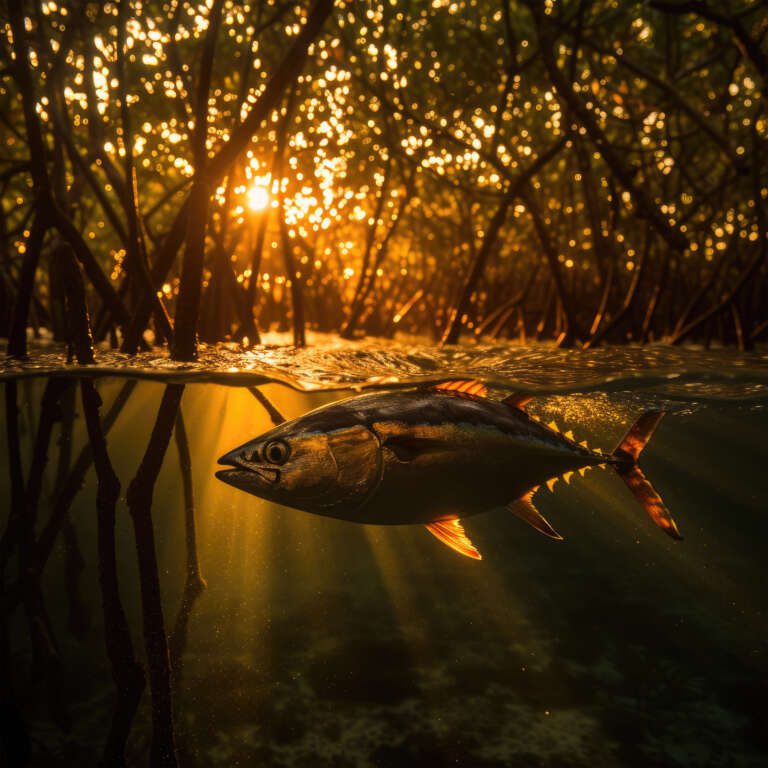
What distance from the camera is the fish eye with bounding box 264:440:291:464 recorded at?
1.64 m

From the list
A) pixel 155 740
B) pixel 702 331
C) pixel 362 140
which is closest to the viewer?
pixel 155 740

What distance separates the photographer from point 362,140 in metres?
10.1

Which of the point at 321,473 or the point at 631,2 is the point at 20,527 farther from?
the point at 631,2

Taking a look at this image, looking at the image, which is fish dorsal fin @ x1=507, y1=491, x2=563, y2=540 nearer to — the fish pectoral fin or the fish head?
the fish pectoral fin

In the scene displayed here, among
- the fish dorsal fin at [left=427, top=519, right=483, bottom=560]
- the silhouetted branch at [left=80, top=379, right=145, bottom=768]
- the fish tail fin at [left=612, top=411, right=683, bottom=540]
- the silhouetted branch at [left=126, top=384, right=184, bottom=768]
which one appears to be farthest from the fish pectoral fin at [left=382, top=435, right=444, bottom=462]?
the silhouetted branch at [left=80, top=379, right=145, bottom=768]

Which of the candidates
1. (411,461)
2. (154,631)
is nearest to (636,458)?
(411,461)

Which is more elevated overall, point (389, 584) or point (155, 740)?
point (155, 740)

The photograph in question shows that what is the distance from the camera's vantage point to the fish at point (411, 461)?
1.58 metres

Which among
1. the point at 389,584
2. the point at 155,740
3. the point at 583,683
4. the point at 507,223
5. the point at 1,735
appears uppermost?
the point at 507,223

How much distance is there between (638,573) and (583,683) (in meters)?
13.3

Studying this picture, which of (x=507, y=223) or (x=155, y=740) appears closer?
(x=155, y=740)

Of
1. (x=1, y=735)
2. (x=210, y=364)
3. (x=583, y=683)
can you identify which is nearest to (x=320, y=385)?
(x=210, y=364)

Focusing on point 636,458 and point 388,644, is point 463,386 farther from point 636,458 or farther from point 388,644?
point 388,644

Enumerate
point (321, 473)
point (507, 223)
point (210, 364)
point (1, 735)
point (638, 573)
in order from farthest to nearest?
point (638, 573)
point (507, 223)
point (210, 364)
point (1, 735)
point (321, 473)
